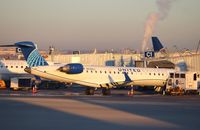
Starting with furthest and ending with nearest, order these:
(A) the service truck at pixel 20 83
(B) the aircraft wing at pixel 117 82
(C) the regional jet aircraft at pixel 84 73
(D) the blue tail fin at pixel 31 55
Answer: (A) the service truck at pixel 20 83 → (B) the aircraft wing at pixel 117 82 → (D) the blue tail fin at pixel 31 55 → (C) the regional jet aircraft at pixel 84 73

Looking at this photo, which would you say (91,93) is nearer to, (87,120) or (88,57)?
(87,120)

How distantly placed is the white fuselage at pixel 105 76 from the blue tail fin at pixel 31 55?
933mm

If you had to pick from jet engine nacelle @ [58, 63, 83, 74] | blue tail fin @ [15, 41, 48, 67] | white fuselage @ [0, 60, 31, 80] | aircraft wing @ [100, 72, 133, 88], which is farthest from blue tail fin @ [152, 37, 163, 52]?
blue tail fin @ [15, 41, 48, 67]

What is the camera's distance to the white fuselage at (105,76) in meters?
42.6

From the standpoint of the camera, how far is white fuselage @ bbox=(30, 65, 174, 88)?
140 feet

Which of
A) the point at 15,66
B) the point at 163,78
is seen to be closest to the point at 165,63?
the point at 163,78

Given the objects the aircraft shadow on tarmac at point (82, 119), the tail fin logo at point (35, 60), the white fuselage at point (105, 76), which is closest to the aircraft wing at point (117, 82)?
the white fuselage at point (105, 76)

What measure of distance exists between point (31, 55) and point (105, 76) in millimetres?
8197

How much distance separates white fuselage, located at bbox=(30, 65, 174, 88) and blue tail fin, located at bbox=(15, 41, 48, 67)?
3.06ft

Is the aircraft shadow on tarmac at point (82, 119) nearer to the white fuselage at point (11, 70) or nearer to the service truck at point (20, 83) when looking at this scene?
the service truck at point (20, 83)

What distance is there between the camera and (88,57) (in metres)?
74.4

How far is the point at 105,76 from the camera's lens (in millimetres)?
44531

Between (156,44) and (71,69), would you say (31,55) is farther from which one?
(156,44)

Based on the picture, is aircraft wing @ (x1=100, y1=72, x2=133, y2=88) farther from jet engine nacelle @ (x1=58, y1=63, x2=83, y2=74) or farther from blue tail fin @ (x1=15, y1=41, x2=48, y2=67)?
blue tail fin @ (x1=15, y1=41, x2=48, y2=67)
